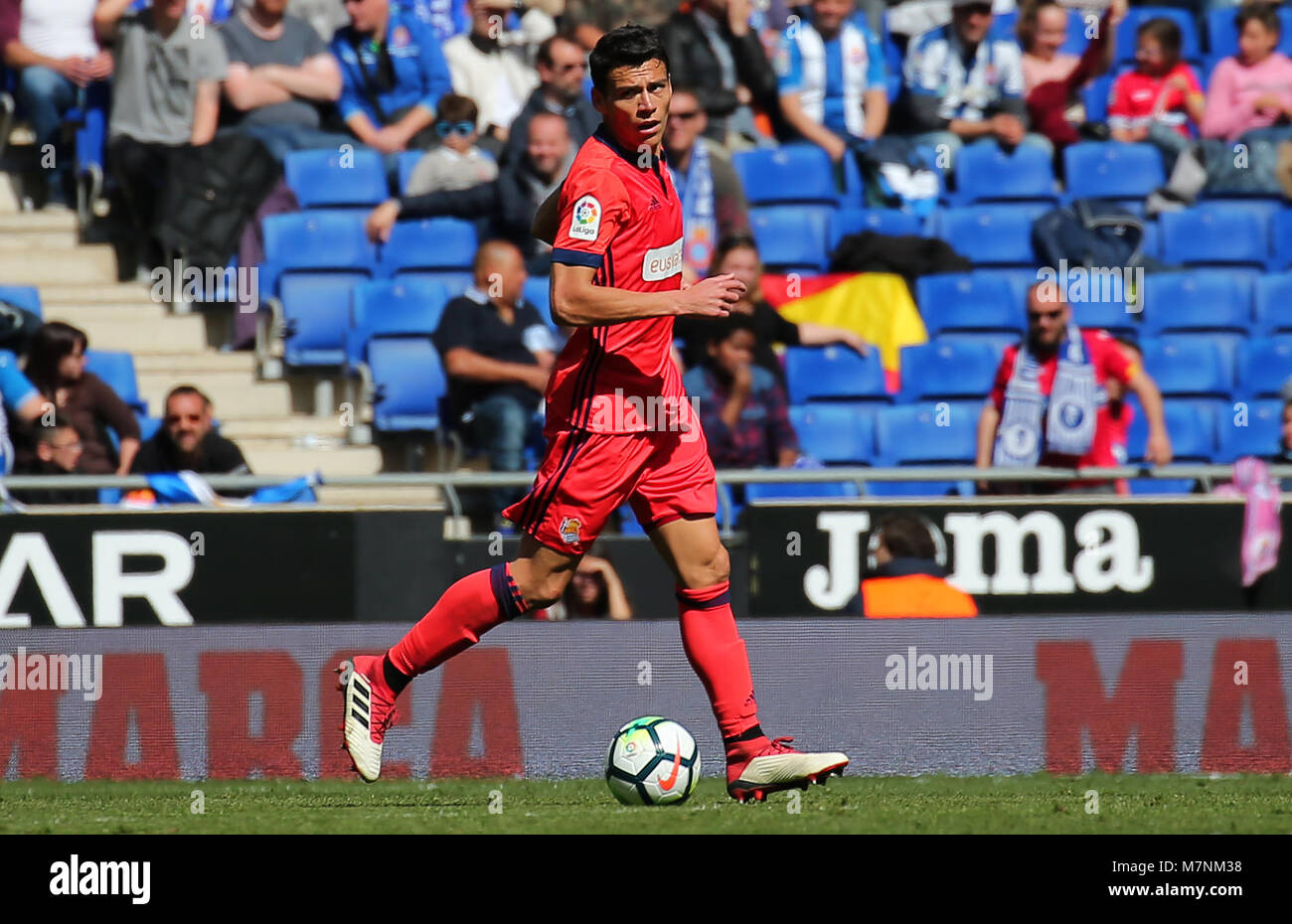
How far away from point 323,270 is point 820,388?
2.65m

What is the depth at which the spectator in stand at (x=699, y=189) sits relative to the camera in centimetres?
953

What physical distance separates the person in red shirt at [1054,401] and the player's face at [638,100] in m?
3.77

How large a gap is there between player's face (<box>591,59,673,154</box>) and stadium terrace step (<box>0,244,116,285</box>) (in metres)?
5.62

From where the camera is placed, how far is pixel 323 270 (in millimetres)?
9797

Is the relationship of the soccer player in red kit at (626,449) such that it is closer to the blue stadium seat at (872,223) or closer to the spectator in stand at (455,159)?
the spectator in stand at (455,159)

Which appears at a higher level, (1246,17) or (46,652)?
(1246,17)

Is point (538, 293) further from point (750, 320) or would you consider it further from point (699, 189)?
point (750, 320)

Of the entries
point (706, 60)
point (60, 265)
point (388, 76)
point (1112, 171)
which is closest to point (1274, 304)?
point (1112, 171)

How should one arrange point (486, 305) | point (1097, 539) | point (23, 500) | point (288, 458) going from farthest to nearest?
point (288, 458) → point (486, 305) → point (23, 500) → point (1097, 539)

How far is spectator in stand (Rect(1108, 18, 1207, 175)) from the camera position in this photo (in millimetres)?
10867

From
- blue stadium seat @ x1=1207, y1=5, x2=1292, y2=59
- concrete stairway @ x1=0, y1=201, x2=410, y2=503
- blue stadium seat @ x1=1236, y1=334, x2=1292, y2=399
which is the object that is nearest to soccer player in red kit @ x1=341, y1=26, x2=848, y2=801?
concrete stairway @ x1=0, y1=201, x2=410, y2=503

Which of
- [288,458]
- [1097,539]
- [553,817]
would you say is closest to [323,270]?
[288,458]

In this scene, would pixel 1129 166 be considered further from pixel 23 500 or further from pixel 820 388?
pixel 23 500

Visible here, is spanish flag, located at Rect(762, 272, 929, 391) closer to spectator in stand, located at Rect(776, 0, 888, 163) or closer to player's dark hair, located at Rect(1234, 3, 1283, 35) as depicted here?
spectator in stand, located at Rect(776, 0, 888, 163)
